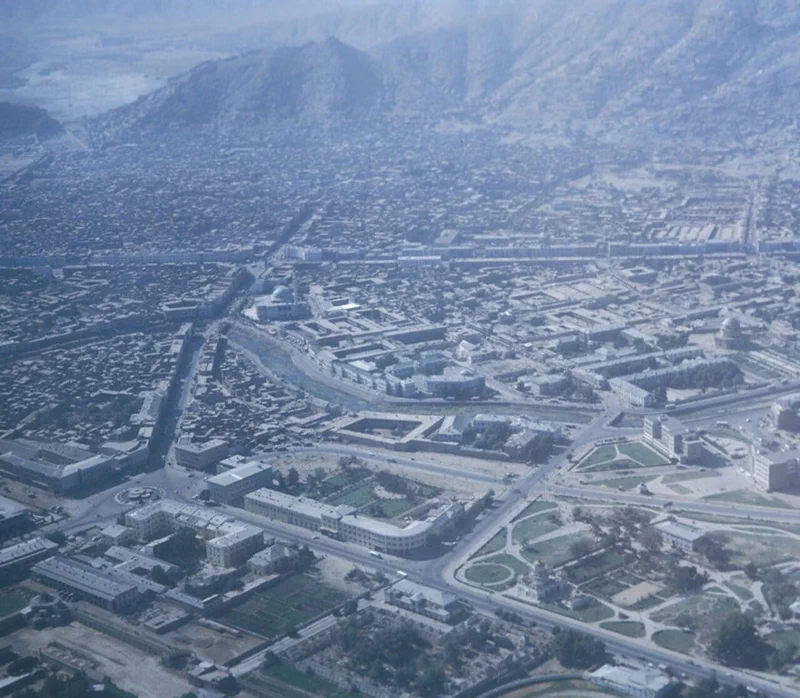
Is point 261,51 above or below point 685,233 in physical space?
above

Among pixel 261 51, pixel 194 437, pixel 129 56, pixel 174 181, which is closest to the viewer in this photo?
pixel 194 437

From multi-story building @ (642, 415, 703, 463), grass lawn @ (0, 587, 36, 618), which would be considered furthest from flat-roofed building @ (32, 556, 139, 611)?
multi-story building @ (642, 415, 703, 463)

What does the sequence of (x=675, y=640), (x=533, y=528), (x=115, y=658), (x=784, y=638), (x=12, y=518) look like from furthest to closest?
(x=12, y=518) → (x=533, y=528) → (x=115, y=658) → (x=675, y=640) → (x=784, y=638)

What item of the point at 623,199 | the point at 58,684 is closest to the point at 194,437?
the point at 58,684

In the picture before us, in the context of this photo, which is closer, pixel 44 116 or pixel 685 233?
pixel 685 233

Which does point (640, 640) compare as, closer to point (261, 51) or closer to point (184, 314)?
point (184, 314)

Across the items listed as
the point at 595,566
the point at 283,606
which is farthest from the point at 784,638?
the point at 283,606

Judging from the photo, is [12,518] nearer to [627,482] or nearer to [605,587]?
[605,587]
